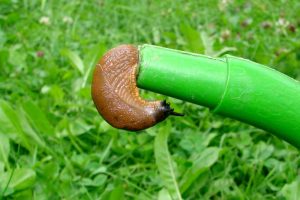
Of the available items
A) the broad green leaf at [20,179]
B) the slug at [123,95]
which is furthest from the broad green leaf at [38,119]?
the slug at [123,95]

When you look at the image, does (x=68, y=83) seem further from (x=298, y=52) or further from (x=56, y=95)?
(x=298, y=52)

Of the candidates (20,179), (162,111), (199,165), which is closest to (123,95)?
(162,111)

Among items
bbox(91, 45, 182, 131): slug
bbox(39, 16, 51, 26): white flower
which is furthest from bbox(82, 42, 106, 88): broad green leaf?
bbox(91, 45, 182, 131): slug

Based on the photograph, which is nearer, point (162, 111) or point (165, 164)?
point (162, 111)

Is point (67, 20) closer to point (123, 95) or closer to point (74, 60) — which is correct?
point (74, 60)

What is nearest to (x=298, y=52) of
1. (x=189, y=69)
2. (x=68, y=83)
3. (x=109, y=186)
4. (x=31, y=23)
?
(x=68, y=83)

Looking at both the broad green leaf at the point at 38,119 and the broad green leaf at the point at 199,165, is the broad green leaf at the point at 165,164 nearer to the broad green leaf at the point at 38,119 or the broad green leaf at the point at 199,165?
the broad green leaf at the point at 199,165

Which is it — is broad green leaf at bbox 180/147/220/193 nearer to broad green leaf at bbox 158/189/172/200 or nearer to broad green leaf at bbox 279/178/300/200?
broad green leaf at bbox 158/189/172/200
